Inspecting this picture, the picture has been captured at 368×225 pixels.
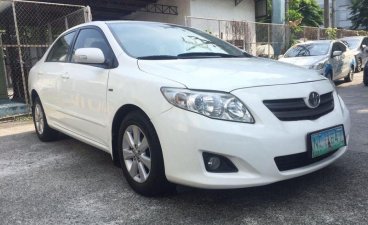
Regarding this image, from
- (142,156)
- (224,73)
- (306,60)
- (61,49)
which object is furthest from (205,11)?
(142,156)

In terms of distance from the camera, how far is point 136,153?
3.36 meters

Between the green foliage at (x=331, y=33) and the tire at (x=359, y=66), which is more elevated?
the green foliage at (x=331, y=33)

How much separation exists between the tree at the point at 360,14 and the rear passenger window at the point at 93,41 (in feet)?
117

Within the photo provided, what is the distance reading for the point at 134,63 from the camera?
3.53 meters

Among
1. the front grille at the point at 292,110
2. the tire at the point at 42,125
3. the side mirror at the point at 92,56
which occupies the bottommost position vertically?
the tire at the point at 42,125

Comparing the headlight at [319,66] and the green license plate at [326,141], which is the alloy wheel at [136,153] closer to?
the green license plate at [326,141]

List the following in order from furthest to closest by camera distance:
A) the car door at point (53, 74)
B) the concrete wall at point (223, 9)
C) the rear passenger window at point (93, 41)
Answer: the concrete wall at point (223, 9), the car door at point (53, 74), the rear passenger window at point (93, 41)

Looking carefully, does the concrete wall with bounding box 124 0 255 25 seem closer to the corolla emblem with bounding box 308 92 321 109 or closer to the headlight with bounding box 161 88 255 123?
the corolla emblem with bounding box 308 92 321 109

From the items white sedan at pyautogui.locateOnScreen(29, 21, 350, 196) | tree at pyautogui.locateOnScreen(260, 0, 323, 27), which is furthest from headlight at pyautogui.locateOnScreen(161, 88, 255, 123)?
tree at pyautogui.locateOnScreen(260, 0, 323, 27)

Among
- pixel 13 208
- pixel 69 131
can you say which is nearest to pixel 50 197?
pixel 13 208

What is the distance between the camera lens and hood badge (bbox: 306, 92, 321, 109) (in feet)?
10.1

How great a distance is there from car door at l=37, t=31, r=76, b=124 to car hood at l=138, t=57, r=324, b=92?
1.69 m

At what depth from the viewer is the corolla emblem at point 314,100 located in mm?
3094

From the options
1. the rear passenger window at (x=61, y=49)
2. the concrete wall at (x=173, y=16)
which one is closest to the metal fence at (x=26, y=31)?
the rear passenger window at (x=61, y=49)
